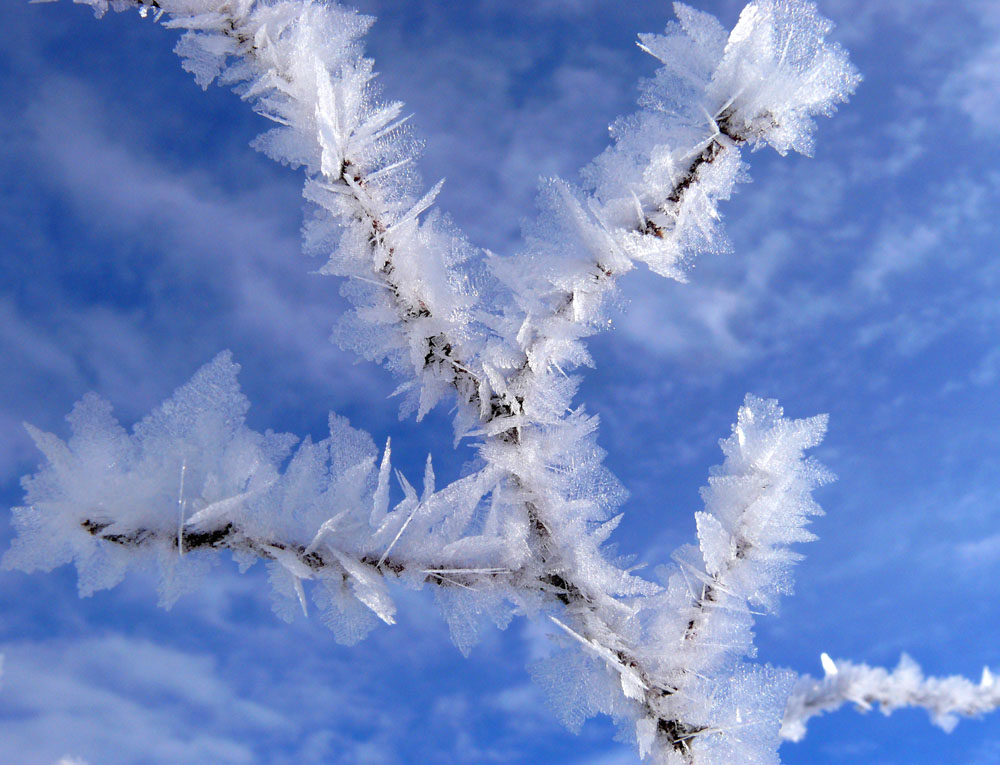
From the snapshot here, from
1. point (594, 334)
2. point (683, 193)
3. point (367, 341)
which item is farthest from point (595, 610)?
point (683, 193)

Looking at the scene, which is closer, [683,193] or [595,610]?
[683,193]

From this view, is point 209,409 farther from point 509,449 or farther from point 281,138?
point 509,449

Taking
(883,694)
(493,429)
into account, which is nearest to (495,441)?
(493,429)

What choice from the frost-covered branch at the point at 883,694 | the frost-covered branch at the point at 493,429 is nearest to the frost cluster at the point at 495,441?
the frost-covered branch at the point at 493,429

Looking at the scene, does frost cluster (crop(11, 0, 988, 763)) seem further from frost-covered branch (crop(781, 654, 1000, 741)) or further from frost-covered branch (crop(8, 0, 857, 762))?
frost-covered branch (crop(781, 654, 1000, 741))

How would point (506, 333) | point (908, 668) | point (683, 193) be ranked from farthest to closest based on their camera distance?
point (908, 668)
point (506, 333)
point (683, 193)

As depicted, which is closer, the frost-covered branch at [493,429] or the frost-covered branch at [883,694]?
the frost-covered branch at [493,429]

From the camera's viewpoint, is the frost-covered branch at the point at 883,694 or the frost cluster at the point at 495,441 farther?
the frost-covered branch at the point at 883,694

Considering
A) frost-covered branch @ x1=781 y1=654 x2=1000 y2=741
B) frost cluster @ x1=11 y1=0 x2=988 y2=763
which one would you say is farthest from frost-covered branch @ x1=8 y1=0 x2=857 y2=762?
frost-covered branch @ x1=781 y1=654 x2=1000 y2=741

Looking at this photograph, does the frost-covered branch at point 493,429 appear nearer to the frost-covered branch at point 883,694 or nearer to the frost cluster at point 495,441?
the frost cluster at point 495,441
